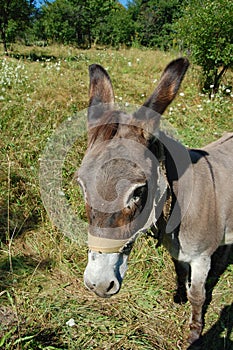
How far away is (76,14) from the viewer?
29.6 metres

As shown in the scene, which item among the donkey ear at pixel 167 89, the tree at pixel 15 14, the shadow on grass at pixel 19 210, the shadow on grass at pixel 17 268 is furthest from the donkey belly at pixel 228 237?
the tree at pixel 15 14

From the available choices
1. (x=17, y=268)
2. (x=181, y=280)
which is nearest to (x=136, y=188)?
(x=181, y=280)

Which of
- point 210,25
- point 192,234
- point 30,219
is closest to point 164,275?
point 192,234

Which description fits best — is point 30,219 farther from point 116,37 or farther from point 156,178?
point 116,37

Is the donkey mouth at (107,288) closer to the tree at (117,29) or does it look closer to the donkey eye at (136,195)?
the donkey eye at (136,195)

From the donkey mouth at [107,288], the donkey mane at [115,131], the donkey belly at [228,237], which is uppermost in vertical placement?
the donkey mane at [115,131]

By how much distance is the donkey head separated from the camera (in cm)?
156

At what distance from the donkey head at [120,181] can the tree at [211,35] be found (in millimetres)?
5689

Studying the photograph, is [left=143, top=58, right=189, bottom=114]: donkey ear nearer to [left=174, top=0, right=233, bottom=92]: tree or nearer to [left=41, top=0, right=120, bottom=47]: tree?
[left=174, top=0, right=233, bottom=92]: tree

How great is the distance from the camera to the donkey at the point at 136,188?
158 centimetres

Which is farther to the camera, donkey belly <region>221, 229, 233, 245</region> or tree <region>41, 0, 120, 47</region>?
tree <region>41, 0, 120, 47</region>

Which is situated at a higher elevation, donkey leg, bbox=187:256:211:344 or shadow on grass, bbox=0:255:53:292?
donkey leg, bbox=187:256:211:344

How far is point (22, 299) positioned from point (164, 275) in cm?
136

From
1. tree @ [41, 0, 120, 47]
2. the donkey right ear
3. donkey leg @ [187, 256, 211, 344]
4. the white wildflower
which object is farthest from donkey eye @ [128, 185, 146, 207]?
tree @ [41, 0, 120, 47]
